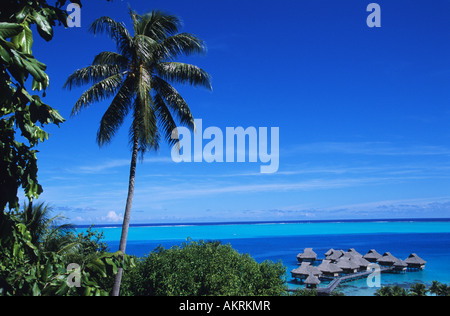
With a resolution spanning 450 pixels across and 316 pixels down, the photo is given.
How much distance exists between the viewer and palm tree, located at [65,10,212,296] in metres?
11.1

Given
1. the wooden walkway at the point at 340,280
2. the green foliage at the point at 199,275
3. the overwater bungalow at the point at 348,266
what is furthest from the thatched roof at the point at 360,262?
the green foliage at the point at 199,275

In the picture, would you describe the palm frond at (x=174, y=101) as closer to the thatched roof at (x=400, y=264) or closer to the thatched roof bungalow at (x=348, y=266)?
the thatched roof bungalow at (x=348, y=266)

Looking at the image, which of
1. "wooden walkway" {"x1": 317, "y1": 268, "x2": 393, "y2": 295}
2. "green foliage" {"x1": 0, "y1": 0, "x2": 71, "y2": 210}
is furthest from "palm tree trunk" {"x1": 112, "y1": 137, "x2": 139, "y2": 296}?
"wooden walkway" {"x1": 317, "y1": 268, "x2": 393, "y2": 295}

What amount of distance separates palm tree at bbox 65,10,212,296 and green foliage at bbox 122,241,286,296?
7.86 feet

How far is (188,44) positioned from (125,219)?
6.52 meters

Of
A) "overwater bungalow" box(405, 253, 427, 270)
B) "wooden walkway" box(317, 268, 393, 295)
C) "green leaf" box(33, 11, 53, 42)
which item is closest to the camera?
"green leaf" box(33, 11, 53, 42)

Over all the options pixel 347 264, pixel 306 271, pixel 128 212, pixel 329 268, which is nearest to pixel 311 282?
pixel 306 271

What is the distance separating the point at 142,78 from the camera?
11.2 m

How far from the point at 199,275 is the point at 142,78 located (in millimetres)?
7719

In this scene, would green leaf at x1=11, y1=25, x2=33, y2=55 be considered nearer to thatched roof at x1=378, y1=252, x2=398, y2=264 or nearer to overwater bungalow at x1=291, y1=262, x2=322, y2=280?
overwater bungalow at x1=291, y1=262, x2=322, y2=280

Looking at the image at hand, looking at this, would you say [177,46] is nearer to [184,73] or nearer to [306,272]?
[184,73]
